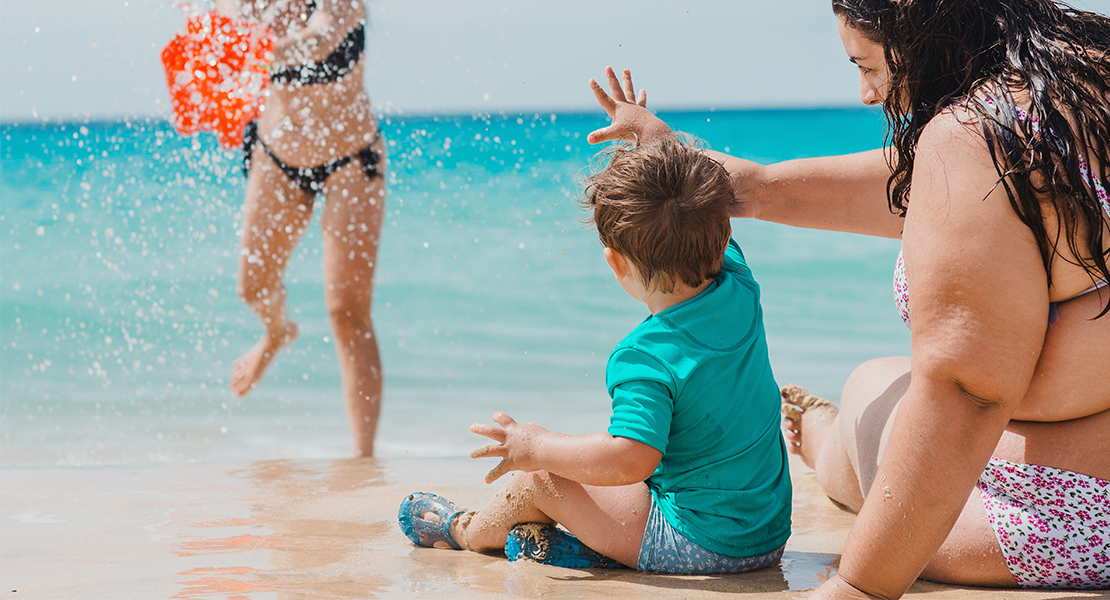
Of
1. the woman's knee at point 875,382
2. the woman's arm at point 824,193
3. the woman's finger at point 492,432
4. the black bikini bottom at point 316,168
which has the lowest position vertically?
the woman's knee at point 875,382

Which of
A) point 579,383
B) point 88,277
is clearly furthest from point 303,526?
point 88,277

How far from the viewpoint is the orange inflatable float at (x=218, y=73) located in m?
3.76

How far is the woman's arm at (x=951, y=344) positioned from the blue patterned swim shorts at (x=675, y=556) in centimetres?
37

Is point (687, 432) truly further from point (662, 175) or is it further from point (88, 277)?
point (88, 277)

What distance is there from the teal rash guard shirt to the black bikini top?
229 centimetres

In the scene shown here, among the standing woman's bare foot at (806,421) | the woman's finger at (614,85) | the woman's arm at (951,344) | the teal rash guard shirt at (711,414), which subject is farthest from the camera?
the standing woman's bare foot at (806,421)

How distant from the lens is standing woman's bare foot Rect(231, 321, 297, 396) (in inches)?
154

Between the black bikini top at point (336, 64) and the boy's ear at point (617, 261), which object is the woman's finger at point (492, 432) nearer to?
the boy's ear at point (617, 261)

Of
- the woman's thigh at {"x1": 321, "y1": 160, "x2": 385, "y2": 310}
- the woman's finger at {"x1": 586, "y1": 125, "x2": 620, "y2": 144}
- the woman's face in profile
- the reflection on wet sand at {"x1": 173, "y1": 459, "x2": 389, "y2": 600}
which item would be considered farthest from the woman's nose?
the woman's thigh at {"x1": 321, "y1": 160, "x2": 385, "y2": 310}

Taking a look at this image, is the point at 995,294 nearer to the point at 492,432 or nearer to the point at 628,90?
the point at 492,432

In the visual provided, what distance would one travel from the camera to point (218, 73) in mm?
3941

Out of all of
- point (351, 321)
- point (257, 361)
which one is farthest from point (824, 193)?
point (257, 361)

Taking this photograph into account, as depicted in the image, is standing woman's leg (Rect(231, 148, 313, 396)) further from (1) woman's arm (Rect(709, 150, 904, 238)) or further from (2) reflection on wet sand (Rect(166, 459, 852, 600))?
(1) woman's arm (Rect(709, 150, 904, 238))

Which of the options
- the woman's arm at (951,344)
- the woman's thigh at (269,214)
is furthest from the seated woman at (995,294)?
the woman's thigh at (269,214)
